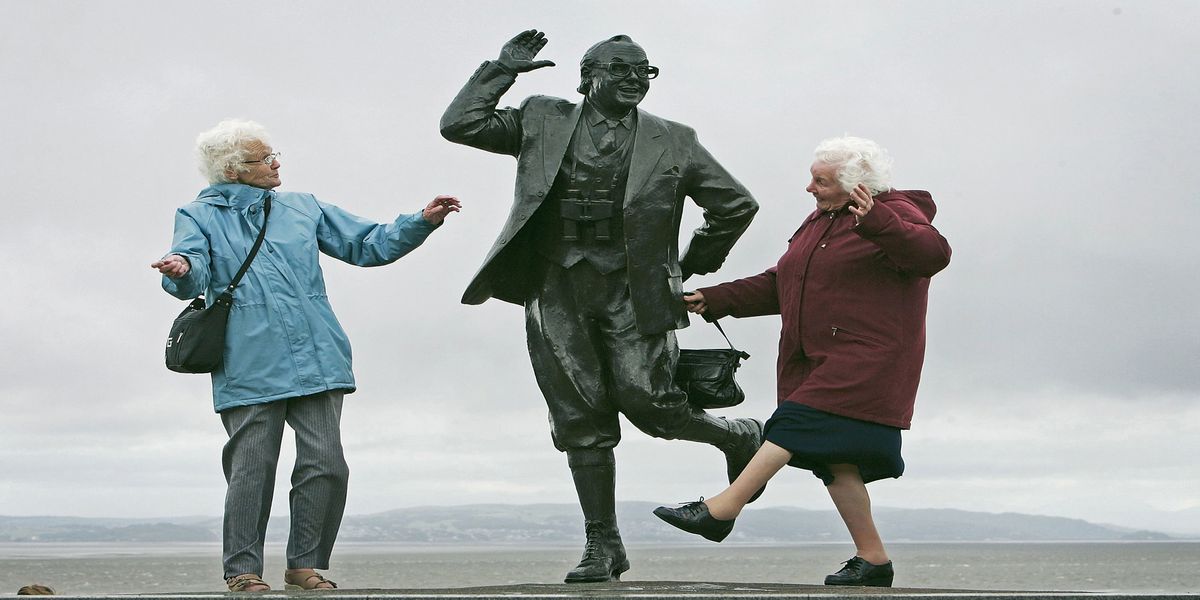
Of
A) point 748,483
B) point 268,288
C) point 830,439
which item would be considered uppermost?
→ point 268,288

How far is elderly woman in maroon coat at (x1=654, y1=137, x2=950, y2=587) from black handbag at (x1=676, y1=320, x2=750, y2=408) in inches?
22.9

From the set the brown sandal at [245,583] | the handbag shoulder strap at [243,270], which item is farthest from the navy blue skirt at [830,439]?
the handbag shoulder strap at [243,270]

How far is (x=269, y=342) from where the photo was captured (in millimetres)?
7008

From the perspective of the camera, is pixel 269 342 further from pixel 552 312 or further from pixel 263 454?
pixel 552 312

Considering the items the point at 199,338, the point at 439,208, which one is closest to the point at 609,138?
the point at 439,208

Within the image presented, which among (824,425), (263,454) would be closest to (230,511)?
(263,454)

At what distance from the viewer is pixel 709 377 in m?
7.75

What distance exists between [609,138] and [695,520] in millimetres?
2273

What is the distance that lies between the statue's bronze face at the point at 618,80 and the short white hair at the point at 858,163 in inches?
44.4

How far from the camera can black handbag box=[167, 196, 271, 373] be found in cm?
686

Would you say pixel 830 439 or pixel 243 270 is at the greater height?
pixel 243 270

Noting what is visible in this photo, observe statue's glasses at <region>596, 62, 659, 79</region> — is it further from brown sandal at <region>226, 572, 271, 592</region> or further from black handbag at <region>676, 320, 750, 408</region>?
brown sandal at <region>226, 572, 271, 592</region>

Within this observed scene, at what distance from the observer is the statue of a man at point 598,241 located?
7.50 meters

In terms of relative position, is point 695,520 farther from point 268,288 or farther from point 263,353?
point 268,288
